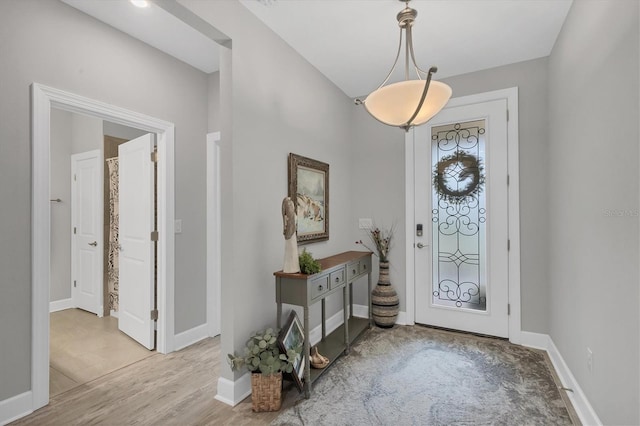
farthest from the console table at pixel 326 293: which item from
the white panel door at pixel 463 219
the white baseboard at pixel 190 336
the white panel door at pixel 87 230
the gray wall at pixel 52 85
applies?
the white panel door at pixel 87 230

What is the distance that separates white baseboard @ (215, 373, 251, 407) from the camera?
6.63ft

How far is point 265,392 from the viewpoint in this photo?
1927mm

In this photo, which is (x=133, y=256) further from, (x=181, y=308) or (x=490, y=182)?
(x=490, y=182)

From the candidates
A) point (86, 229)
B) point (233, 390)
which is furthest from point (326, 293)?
point (86, 229)

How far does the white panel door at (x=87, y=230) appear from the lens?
12.8ft

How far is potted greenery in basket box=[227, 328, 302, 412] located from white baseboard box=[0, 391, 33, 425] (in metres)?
1.25

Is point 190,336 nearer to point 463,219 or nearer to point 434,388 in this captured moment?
point 434,388

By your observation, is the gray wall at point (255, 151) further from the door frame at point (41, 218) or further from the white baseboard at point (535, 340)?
the white baseboard at point (535, 340)

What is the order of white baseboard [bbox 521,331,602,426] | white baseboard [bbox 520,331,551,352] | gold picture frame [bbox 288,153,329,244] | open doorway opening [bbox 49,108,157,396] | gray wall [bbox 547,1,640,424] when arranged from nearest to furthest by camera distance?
gray wall [bbox 547,1,640,424] < white baseboard [bbox 521,331,602,426] < gold picture frame [bbox 288,153,329,244] < white baseboard [bbox 520,331,551,352] < open doorway opening [bbox 49,108,157,396]

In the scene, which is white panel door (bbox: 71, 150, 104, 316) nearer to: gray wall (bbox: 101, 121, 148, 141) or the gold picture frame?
gray wall (bbox: 101, 121, 148, 141)

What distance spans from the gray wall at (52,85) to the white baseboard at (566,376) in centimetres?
309

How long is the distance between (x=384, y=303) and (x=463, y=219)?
1206 millimetres

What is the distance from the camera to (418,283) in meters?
3.40

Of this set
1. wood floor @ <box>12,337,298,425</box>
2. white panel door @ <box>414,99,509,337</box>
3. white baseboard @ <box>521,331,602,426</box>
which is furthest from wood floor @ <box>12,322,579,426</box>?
white panel door @ <box>414,99,509,337</box>
